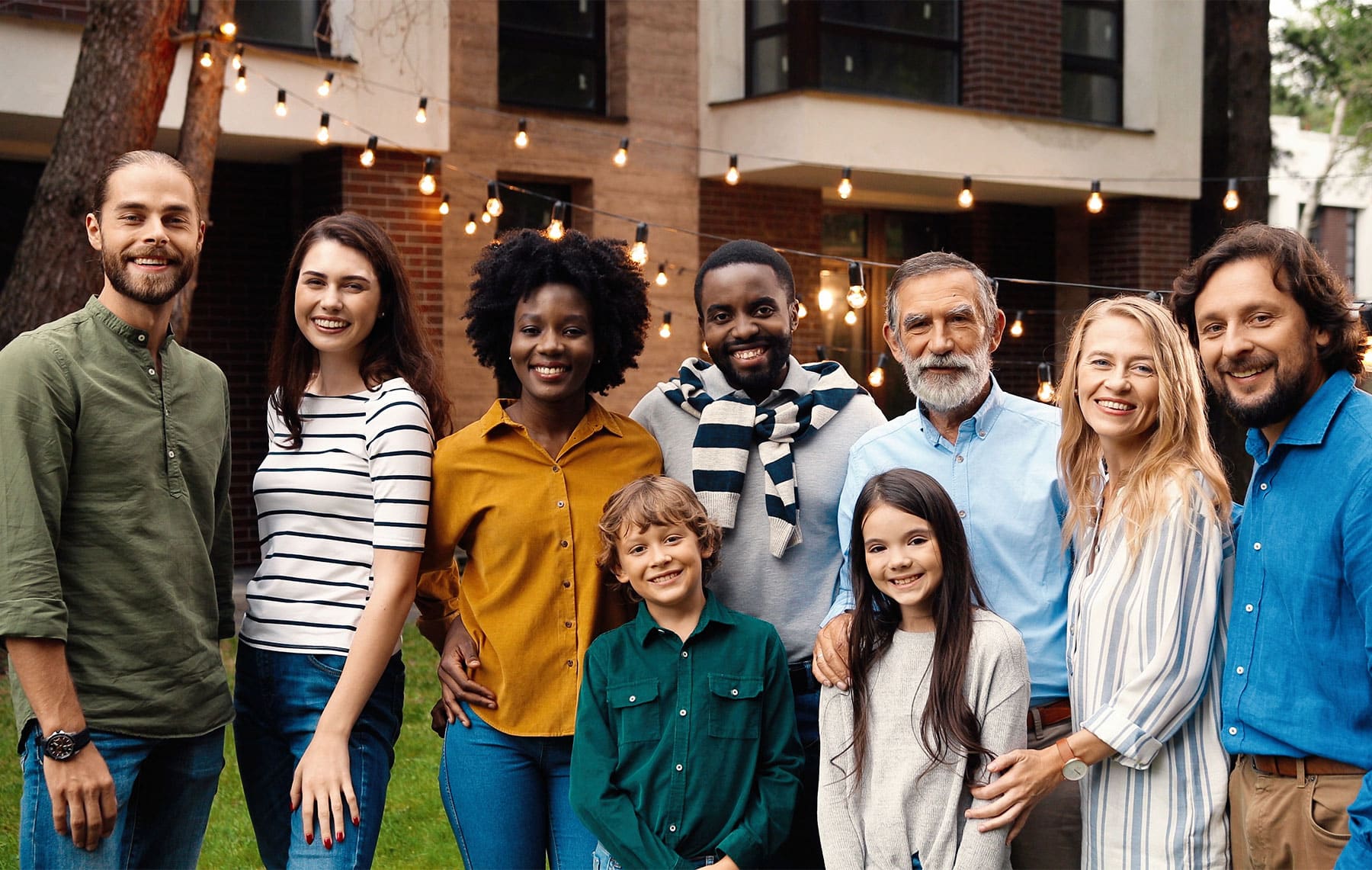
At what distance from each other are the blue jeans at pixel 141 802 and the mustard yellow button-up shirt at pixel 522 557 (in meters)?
0.64

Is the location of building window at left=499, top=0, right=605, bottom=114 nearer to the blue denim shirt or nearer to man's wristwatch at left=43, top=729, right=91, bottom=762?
man's wristwatch at left=43, top=729, right=91, bottom=762

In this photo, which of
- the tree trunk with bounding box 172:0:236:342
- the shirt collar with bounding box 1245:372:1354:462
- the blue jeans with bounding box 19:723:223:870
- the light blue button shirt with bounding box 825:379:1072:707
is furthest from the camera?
the tree trunk with bounding box 172:0:236:342

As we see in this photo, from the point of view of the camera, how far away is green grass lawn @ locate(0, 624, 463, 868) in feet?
16.0

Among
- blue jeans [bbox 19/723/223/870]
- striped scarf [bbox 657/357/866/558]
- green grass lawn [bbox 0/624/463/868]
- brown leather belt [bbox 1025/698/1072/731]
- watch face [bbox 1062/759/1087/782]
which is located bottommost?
green grass lawn [bbox 0/624/463/868]

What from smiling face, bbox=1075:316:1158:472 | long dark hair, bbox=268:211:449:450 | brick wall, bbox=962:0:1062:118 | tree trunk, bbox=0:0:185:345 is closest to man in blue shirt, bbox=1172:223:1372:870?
smiling face, bbox=1075:316:1158:472

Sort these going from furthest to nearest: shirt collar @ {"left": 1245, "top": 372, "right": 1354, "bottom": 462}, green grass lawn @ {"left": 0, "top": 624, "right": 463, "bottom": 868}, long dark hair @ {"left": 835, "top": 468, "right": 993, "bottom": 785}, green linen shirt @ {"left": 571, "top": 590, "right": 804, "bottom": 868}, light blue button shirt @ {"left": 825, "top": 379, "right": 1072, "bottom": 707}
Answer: green grass lawn @ {"left": 0, "top": 624, "right": 463, "bottom": 868}, light blue button shirt @ {"left": 825, "top": 379, "right": 1072, "bottom": 707}, green linen shirt @ {"left": 571, "top": 590, "right": 804, "bottom": 868}, long dark hair @ {"left": 835, "top": 468, "right": 993, "bottom": 785}, shirt collar @ {"left": 1245, "top": 372, "right": 1354, "bottom": 462}

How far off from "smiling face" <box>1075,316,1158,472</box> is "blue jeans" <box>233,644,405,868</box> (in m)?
1.66

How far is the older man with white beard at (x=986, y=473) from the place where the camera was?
293 cm

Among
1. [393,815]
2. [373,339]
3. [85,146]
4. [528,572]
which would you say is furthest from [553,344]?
[85,146]

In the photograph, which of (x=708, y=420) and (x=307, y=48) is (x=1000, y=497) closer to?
(x=708, y=420)

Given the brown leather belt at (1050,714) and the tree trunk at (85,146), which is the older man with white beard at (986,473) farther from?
the tree trunk at (85,146)

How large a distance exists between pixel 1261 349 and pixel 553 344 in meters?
1.52

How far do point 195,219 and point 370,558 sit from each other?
0.85m

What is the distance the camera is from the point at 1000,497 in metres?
2.99
